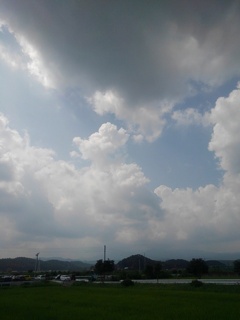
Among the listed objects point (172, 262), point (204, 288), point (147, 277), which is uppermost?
point (172, 262)

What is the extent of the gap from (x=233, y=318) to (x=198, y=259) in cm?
4134

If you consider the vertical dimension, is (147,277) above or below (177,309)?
above

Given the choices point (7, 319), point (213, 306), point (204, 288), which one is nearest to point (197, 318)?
point (213, 306)

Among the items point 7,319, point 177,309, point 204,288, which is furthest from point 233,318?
point 204,288

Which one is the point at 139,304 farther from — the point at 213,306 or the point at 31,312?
the point at 31,312

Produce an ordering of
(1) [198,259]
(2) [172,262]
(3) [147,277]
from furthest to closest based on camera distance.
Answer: (2) [172,262]
(3) [147,277]
(1) [198,259]

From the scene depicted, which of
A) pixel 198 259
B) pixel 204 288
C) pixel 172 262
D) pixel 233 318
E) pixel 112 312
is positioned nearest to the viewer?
pixel 233 318

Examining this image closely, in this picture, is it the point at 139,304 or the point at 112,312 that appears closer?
the point at 112,312

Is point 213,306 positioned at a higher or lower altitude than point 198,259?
lower

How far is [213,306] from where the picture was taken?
71.8 feet

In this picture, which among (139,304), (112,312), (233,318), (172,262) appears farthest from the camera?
(172,262)

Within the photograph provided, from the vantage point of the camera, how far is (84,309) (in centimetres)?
2177

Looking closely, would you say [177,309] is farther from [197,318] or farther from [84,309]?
[84,309]

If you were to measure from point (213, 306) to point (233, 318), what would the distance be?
192 inches
